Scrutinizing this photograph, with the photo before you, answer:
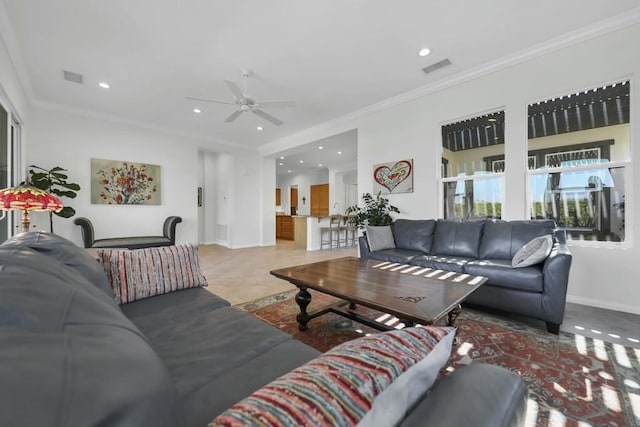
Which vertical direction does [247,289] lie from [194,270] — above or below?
below

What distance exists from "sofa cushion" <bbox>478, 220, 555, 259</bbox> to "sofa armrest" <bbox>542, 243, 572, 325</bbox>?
2.11 feet

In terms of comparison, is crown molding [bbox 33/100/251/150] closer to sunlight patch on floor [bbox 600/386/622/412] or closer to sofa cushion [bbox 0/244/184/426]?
sofa cushion [bbox 0/244/184/426]

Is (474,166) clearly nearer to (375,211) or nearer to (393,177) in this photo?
(393,177)

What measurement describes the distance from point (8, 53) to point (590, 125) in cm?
645

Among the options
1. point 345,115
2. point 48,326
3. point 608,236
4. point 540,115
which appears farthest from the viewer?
point 345,115

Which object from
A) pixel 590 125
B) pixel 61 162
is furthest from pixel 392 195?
pixel 61 162

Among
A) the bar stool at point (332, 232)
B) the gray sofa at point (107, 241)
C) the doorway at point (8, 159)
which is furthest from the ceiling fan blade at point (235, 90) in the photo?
the bar stool at point (332, 232)

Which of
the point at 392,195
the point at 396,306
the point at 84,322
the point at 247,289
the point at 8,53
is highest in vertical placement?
the point at 8,53

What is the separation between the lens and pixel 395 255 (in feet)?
10.4

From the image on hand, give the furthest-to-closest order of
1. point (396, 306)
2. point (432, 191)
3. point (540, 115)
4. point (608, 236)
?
point (432, 191)
point (540, 115)
point (608, 236)
point (396, 306)

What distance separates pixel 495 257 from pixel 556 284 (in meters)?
0.78

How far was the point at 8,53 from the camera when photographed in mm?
2904

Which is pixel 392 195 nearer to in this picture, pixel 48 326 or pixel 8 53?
pixel 48 326

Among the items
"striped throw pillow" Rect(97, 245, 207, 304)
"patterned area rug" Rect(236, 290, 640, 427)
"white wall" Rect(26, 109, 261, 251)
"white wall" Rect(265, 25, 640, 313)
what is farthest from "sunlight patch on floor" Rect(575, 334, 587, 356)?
"white wall" Rect(26, 109, 261, 251)
